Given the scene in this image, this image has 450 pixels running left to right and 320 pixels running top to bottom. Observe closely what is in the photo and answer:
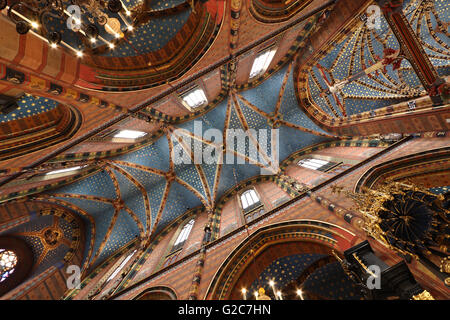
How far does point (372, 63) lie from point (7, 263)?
67.2ft

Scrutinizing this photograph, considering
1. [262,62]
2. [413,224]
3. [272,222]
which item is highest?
[262,62]

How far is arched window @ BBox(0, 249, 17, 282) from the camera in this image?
887 cm

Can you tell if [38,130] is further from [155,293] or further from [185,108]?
[155,293]

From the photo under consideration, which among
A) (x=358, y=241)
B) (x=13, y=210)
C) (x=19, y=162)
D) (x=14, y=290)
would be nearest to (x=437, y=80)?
(x=358, y=241)

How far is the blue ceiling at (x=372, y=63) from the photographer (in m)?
9.75

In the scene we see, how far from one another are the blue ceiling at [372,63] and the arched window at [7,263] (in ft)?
56.1

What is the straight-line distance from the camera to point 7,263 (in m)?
9.16

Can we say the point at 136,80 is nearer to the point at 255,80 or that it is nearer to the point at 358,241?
the point at 255,80

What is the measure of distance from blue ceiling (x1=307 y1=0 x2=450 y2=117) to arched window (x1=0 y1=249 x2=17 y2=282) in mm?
17086

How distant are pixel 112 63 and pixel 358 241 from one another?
8459 mm

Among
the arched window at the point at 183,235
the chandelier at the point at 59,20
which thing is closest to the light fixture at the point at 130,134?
the chandelier at the point at 59,20

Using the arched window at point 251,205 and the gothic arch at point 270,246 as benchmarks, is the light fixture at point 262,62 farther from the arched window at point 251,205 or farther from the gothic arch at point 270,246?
the gothic arch at point 270,246

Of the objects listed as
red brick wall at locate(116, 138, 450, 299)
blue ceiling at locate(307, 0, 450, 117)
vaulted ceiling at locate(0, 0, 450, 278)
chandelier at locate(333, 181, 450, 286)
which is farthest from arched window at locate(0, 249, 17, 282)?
blue ceiling at locate(307, 0, 450, 117)

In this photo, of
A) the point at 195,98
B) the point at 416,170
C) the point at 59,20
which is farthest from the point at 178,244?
the point at 416,170
